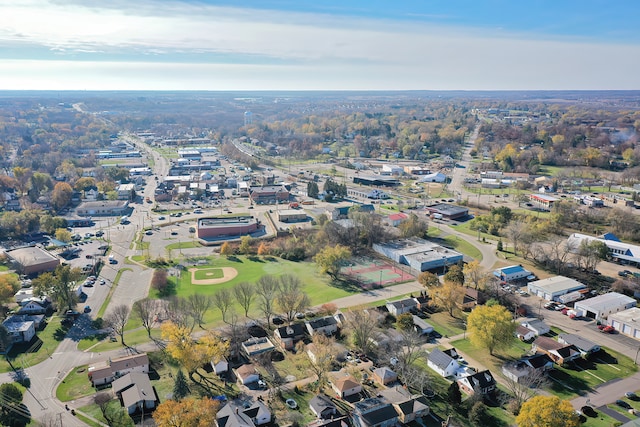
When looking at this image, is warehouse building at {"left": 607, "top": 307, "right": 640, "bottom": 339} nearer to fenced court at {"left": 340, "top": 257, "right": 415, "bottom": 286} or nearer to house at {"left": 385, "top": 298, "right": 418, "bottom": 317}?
house at {"left": 385, "top": 298, "right": 418, "bottom": 317}

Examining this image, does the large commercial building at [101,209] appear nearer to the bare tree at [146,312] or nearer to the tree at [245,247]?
the tree at [245,247]

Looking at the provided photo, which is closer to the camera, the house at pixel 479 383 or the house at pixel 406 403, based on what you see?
the house at pixel 406 403

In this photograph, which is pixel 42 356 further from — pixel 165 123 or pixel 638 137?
pixel 165 123

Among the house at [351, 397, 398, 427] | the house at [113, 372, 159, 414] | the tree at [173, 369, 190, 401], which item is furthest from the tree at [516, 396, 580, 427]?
the house at [113, 372, 159, 414]

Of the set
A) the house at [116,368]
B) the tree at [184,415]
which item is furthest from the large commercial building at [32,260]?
the tree at [184,415]

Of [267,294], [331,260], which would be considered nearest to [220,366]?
[267,294]

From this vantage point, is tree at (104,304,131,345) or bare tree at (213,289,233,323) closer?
tree at (104,304,131,345)

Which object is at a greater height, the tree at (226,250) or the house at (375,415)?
the house at (375,415)
